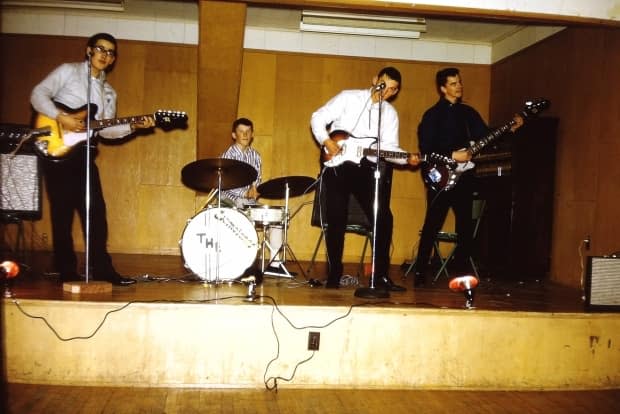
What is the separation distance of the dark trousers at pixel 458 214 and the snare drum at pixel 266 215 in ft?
4.12

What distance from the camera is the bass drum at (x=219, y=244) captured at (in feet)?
13.7

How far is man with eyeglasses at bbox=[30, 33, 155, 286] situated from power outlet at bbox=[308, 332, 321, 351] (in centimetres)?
154

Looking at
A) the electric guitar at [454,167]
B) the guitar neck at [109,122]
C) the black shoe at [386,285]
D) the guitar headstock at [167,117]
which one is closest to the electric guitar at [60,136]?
the guitar neck at [109,122]

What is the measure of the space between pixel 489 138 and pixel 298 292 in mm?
2078

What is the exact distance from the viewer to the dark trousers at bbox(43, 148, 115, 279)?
3818mm

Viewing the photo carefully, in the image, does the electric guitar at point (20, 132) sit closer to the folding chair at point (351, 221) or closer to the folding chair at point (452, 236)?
the folding chair at point (351, 221)

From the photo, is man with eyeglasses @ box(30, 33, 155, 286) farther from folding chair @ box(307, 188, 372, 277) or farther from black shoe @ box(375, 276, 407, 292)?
black shoe @ box(375, 276, 407, 292)

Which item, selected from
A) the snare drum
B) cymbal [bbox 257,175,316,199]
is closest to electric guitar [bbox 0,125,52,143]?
the snare drum

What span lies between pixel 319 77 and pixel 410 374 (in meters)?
4.91

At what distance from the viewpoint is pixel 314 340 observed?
3344mm

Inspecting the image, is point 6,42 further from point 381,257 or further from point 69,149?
point 381,257

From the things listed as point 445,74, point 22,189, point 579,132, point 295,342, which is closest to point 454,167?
point 445,74

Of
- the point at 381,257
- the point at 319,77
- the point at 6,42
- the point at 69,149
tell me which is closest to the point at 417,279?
the point at 381,257

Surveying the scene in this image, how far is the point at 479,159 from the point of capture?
6.60m
